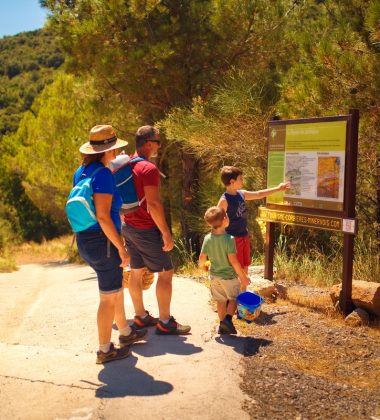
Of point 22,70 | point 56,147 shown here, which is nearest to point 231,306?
point 56,147

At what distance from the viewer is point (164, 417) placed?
128 inches

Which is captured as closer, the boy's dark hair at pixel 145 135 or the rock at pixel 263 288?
the boy's dark hair at pixel 145 135

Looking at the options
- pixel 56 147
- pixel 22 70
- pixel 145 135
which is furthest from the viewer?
pixel 22 70

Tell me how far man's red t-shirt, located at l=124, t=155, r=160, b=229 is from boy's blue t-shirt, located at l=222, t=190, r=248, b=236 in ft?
3.20

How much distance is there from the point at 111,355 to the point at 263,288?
2.41 m

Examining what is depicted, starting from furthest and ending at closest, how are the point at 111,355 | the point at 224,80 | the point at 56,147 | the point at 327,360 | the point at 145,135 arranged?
the point at 56,147, the point at 224,80, the point at 145,135, the point at 327,360, the point at 111,355

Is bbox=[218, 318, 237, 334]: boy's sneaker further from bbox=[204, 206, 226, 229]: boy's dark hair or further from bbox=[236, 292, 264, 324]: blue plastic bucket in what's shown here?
bbox=[204, 206, 226, 229]: boy's dark hair

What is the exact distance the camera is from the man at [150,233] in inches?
173

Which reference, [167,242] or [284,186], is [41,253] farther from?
[167,242]

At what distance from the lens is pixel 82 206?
12.6ft

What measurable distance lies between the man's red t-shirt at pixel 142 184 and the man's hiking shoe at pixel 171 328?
2.84 ft

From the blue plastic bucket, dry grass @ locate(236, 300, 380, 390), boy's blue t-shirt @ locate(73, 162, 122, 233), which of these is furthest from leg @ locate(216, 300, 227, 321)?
boy's blue t-shirt @ locate(73, 162, 122, 233)

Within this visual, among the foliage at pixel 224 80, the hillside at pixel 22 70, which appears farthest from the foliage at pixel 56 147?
the hillside at pixel 22 70

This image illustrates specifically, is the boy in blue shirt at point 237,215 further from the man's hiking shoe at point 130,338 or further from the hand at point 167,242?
the man's hiking shoe at point 130,338
